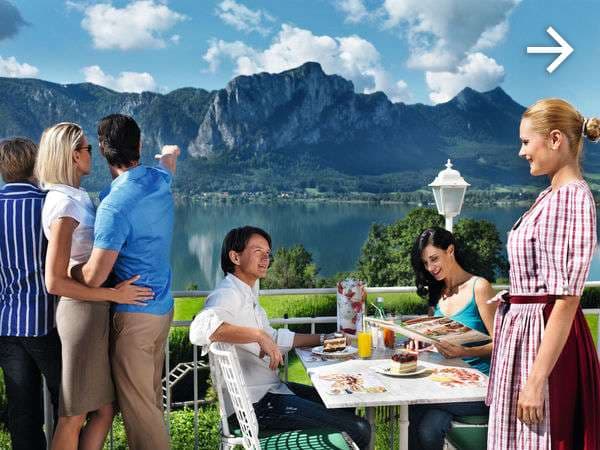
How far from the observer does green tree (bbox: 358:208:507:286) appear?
72.9 ft

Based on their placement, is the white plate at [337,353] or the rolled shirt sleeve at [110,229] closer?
the rolled shirt sleeve at [110,229]

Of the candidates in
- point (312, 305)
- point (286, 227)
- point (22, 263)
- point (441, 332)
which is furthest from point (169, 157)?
point (286, 227)

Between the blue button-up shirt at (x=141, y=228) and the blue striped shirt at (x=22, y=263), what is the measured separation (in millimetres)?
193

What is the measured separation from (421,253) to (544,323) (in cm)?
92

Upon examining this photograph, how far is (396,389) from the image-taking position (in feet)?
5.70

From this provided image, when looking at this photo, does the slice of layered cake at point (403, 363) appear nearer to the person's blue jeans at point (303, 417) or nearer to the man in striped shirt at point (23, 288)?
the person's blue jeans at point (303, 417)

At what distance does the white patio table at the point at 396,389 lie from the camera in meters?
1.65

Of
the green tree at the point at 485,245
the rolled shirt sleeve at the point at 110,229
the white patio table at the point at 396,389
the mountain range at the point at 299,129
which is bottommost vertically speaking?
the green tree at the point at 485,245

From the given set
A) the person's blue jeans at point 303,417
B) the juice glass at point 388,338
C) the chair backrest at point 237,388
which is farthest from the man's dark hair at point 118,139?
the juice glass at point 388,338

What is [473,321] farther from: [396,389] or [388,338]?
[396,389]

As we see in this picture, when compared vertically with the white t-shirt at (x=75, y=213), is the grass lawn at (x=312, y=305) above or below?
below

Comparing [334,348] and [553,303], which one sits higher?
[553,303]

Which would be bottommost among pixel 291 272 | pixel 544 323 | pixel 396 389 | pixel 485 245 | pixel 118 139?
pixel 291 272

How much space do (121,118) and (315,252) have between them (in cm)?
3262
